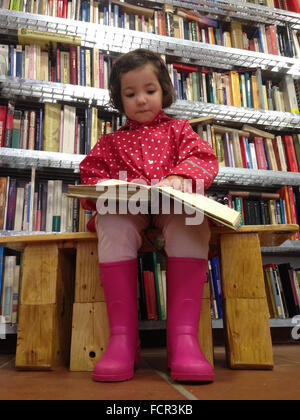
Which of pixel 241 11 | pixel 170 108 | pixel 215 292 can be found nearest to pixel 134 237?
pixel 215 292

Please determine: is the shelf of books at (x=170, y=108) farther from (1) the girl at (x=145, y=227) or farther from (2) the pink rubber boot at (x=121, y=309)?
(2) the pink rubber boot at (x=121, y=309)

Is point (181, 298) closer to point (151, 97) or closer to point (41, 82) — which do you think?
point (151, 97)

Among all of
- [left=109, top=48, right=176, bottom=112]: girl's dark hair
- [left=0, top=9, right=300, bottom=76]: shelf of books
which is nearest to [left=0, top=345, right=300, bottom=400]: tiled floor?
[left=109, top=48, right=176, bottom=112]: girl's dark hair

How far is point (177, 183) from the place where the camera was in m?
0.80

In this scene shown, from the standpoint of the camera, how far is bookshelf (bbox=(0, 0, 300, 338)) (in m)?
1.37

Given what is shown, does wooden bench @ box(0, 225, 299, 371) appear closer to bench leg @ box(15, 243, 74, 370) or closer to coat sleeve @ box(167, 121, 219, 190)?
bench leg @ box(15, 243, 74, 370)

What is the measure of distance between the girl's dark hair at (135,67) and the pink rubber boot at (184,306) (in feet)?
1.96

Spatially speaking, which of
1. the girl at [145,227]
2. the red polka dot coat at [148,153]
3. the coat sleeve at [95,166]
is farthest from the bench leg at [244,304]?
the coat sleeve at [95,166]

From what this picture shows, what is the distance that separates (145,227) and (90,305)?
229 millimetres

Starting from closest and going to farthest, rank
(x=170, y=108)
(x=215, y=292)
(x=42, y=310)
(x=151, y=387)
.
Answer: (x=151, y=387)
(x=42, y=310)
(x=215, y=292)
(x=170, y=108)

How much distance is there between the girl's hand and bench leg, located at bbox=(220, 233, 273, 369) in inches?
5.8

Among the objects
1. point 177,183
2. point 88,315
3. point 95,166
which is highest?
point 95,166

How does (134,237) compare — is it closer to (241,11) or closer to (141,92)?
(141,92)

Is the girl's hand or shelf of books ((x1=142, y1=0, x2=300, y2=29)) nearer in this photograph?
the girl's hand
